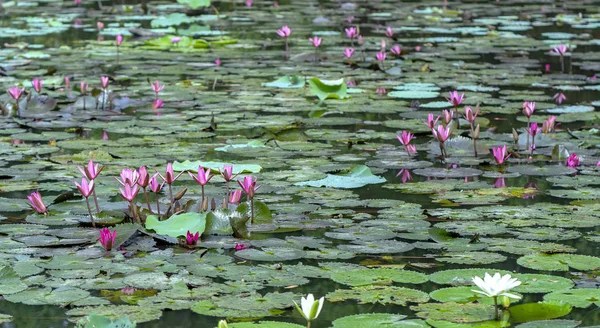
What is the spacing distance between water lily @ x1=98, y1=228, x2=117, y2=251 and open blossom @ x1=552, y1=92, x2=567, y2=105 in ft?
13.7

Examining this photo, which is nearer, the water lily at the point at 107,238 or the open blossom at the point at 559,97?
the water lily at the point at 107,238

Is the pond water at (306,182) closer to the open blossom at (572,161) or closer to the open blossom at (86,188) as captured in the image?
the open blossom at (572,161)

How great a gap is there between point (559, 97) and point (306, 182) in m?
3.12

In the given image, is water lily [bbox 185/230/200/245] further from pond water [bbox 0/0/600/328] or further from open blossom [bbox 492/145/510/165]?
open blossom [bbox 492/145/510/165]

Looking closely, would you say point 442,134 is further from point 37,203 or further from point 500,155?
point 37,203

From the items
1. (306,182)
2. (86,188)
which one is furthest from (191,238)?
(306,182)

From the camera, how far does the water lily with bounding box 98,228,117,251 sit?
3.74m

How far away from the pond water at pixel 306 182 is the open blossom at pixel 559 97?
6cm

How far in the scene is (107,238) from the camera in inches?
147

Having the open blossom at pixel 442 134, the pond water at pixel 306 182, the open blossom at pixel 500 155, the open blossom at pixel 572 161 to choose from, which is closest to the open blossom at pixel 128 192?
the pond water at pixel 306 182

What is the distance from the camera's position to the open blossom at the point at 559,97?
720cm

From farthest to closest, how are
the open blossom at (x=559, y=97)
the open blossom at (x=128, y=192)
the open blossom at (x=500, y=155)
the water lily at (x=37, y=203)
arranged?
the open blossom at (x=559, y=97) < the open blossom at (x=500, y=155) < the water lily at (x=37, y=203) < the open blossom at (x=128, y=192)

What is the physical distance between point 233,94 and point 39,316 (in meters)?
4.42

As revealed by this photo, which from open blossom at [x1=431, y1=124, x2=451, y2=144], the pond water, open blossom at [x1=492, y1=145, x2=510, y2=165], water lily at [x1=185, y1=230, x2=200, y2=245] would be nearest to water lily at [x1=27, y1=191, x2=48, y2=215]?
the pond water
